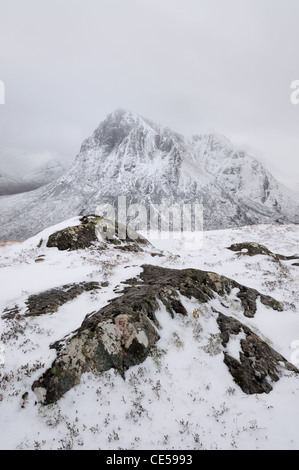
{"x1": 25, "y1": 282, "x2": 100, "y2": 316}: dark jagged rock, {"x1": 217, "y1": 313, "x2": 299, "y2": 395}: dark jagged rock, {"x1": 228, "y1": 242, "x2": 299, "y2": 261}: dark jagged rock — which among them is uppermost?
{"x1": 25, "y1": 282, "x2": 100, "y2": 316}: dark jagged rock

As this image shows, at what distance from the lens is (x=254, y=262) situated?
69.1 ft

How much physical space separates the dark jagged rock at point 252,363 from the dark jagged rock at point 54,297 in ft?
19.7

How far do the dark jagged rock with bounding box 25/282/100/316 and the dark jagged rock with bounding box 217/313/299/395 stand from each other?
601cm

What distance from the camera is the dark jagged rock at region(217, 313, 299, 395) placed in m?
6.93

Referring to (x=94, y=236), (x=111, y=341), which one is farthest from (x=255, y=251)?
(x=111, y=341)

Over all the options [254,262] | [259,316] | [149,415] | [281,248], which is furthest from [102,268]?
[281,248]

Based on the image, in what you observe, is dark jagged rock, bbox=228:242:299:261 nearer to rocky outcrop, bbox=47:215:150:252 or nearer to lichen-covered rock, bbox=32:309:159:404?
rocky outcrop, bbox=47:215:150:252

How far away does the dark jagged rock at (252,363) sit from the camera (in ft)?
22.7

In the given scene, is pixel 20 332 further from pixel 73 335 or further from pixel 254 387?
pixel 254 387

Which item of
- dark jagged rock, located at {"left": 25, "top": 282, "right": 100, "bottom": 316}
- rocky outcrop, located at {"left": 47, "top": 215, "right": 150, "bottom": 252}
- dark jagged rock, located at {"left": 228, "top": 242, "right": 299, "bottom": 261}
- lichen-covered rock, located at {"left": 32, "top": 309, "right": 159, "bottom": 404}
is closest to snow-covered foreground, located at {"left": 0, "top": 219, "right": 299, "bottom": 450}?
lichen-covered rock, located at {"left": 32, "top": 309, "right": 159, "bottom": 404}

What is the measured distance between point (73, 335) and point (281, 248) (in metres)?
27.2

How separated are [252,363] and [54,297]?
7.71 meters

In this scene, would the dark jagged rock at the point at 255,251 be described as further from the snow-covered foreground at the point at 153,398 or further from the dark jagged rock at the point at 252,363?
the dark jagged rock at the point at 252,363

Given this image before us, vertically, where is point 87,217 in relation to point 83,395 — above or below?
above
